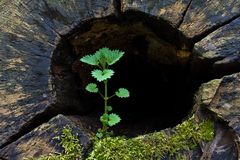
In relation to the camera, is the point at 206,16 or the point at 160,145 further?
the point at 206,16

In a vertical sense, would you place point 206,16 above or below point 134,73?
above

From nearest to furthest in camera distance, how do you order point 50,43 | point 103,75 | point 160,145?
point 160,145
point 103,75
point 50,43

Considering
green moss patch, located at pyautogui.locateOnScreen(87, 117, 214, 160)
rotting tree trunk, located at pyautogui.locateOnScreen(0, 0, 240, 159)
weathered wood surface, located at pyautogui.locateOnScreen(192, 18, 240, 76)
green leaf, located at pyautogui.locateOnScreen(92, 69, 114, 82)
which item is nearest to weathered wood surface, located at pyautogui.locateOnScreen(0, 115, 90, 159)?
rotting tree trunk, located at pyautogui.locateOnScreen(0, 0, 240, 159)

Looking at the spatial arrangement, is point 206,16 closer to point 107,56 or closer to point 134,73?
point 107,56

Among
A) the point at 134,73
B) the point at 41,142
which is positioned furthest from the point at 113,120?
the point at 134,73

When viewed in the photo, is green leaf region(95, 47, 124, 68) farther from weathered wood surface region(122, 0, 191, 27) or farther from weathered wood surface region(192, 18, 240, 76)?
weathered wood surface region(192, 18, 240, 76)

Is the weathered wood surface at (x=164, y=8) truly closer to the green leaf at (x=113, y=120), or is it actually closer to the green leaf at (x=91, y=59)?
the green leaf at (x=91, y=59)

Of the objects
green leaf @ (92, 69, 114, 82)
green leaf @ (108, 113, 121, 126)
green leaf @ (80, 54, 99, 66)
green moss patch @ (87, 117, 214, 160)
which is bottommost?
green moss patch @ (87, 117, 214, 160)

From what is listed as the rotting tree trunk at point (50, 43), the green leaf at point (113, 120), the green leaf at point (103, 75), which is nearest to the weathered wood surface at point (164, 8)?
the rotting tree trunk at point (50, 43)

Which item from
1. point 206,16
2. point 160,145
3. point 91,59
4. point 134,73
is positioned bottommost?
Answer: point 160,145
